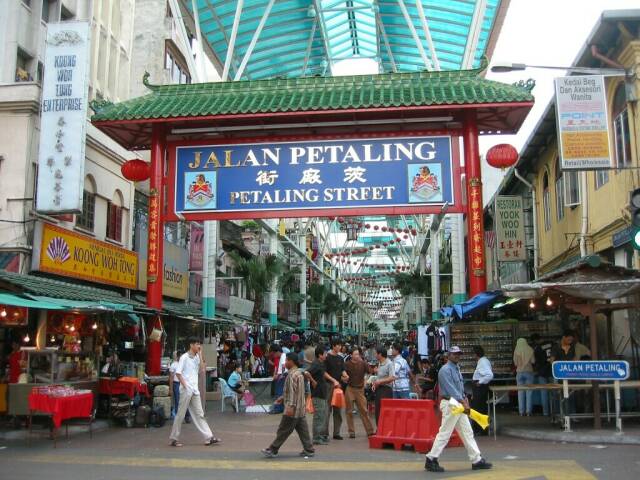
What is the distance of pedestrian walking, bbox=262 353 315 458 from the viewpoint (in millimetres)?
10500

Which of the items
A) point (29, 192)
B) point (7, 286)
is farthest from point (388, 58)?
point (7, 286)

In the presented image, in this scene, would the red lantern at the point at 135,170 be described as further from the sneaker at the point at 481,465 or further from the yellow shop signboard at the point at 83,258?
the sneaker at the point at 481,465

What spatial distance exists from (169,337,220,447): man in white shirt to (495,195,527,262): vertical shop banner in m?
14.5

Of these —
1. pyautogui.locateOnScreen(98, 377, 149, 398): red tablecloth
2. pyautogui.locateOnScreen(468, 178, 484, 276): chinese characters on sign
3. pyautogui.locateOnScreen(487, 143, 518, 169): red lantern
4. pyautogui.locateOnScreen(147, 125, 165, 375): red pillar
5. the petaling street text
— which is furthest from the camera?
pyautogui.locateOnScreen(147, 125, 165, 375): red pillar

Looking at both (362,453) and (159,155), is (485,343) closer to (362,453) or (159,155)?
(362,453)

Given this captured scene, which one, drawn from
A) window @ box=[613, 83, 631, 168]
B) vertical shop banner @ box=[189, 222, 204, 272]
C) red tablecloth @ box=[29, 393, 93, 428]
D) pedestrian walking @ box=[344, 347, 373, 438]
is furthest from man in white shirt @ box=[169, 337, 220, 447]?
vertical shop banner @ box=[189, 222, 204, 272]

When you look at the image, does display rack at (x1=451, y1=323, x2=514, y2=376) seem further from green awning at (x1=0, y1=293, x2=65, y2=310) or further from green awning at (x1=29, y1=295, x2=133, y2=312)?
green awning at (x1=0, y1=293, x2=65, y2=310)

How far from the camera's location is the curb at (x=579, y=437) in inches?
454

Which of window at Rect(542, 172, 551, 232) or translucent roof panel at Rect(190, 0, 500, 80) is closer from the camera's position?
window at Rect(542, 172, 551, 232)

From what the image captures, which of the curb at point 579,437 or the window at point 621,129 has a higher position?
the window at point 621,129

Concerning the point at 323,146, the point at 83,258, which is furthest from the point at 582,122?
the point at 83,258

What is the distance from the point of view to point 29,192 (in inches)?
714

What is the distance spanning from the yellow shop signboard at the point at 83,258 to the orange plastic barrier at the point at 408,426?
10.3 meters

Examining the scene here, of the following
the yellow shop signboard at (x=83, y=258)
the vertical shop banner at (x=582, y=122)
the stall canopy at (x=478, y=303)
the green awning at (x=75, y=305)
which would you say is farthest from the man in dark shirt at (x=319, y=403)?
the yellow shop signboard at (x=83, y=258)
